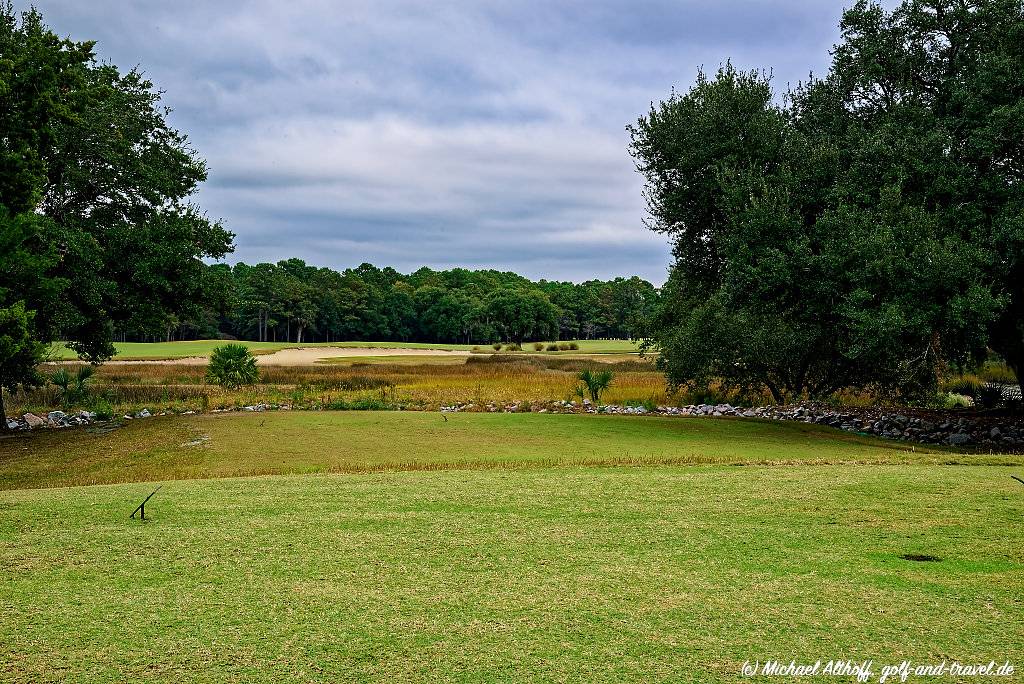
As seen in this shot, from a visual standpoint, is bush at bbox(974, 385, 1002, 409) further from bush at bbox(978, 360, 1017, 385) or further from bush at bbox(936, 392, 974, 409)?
bush at bbox(978, 360, 1017, 385)

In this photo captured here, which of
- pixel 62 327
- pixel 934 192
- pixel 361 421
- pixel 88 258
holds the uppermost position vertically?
pixel 934 192

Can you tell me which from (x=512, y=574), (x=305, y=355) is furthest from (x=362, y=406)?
(x=305, y=355)

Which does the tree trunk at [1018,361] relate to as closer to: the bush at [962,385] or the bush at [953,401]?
the bush at [953,401]

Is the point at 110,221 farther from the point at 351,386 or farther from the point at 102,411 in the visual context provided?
the point at 351,386

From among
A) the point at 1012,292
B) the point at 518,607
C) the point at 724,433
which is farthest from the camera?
the point at 724,433

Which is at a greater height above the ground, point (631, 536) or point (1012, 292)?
point (1012, 292)

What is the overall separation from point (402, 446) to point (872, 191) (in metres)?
13.1

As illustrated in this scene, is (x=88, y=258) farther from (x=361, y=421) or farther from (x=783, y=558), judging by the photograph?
(x=783, y=558)

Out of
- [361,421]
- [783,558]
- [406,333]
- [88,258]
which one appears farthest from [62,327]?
[406,333]

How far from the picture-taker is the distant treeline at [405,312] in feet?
401

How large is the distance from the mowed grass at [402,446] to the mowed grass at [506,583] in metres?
4.34

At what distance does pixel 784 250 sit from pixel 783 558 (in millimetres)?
14846

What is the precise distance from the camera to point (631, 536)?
6.66 metres

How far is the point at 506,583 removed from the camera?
17.3 ft
